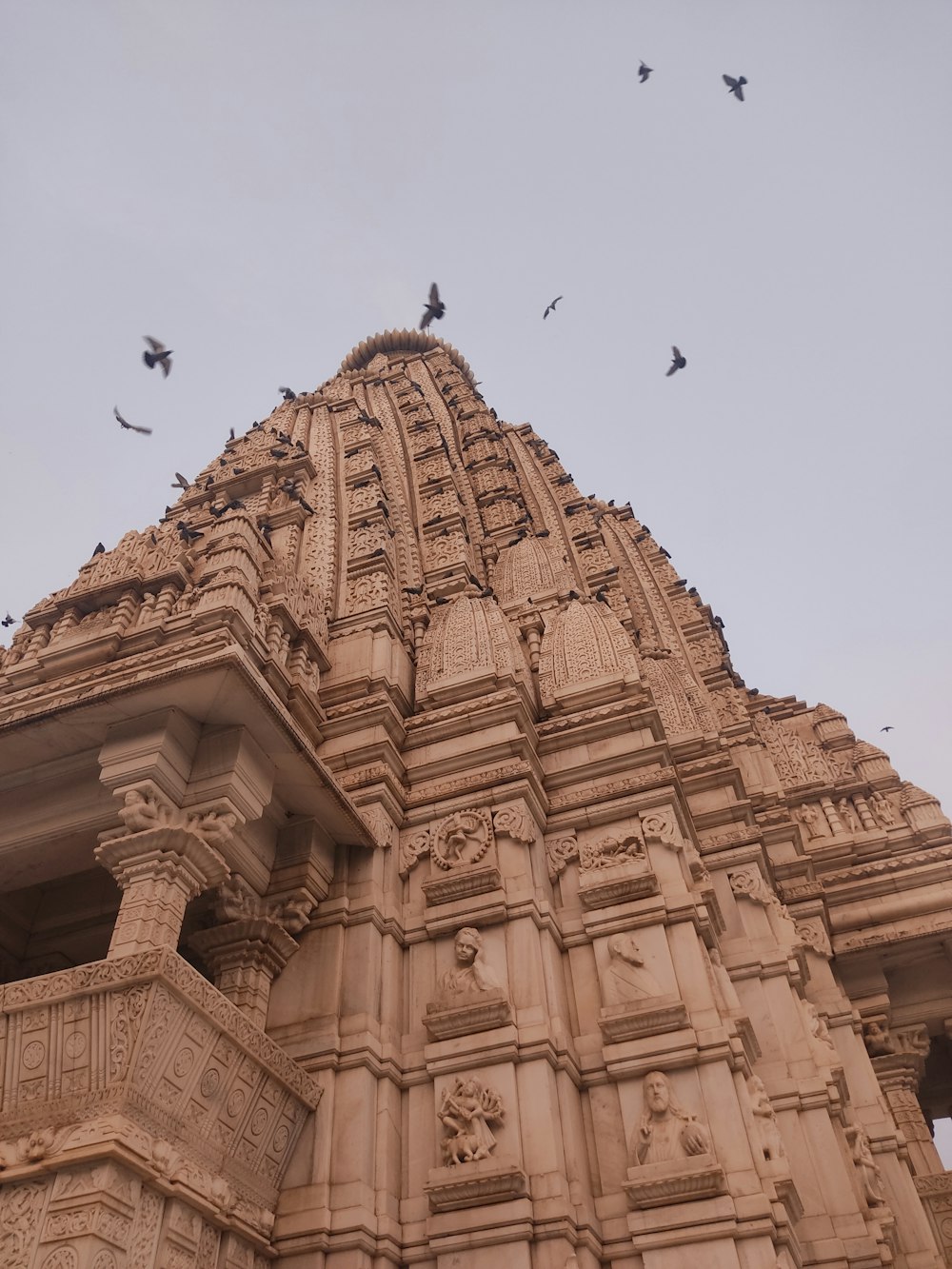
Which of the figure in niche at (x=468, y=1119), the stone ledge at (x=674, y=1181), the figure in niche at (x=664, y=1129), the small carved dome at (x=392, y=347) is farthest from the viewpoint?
the small carved dome at (x=392, y=347)

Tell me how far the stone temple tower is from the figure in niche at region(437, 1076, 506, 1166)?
1.4 inches

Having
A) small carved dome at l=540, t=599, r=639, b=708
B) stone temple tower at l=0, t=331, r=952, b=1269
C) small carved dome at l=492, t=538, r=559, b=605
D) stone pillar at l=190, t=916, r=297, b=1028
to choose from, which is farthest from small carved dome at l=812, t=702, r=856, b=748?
stone pillar at l=190, t=916, r=297, b=1028

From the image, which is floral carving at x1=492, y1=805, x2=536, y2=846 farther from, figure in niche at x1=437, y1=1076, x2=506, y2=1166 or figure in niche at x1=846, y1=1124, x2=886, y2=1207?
figure in niche at x1=846, y1=1124, x2=886, y2=1207

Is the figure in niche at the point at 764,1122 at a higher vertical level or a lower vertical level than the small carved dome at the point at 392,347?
lower

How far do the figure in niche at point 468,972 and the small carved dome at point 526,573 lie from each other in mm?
8438

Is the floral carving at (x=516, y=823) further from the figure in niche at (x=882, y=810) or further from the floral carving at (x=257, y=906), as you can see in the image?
the figure in niche at (x=882, y=810)

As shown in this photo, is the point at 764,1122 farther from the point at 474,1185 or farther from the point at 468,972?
the point at 468,972

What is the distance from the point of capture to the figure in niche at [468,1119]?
8.51 m

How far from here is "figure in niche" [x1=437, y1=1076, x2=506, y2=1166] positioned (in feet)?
27.9

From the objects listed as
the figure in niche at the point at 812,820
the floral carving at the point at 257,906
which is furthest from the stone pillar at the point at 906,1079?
the floral carving at the point at 257,906

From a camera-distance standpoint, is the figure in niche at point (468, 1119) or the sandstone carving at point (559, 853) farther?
the sandstone carving at point (559, 853)

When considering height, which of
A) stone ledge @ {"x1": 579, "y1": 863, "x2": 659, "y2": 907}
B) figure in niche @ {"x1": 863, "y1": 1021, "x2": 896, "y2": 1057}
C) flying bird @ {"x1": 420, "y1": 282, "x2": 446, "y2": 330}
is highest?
flying bird @ {"x1": 420, "y1": 282, "x2": 446, "y2": 330}

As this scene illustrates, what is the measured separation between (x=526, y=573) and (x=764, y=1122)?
1114 centimetres

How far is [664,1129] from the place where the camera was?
863 cm
